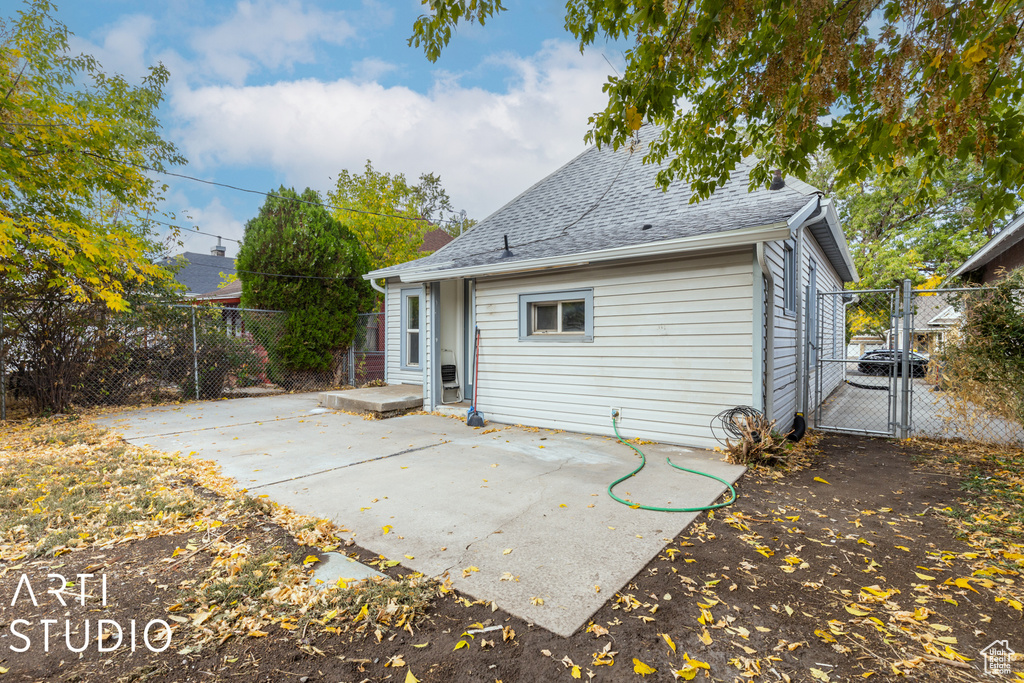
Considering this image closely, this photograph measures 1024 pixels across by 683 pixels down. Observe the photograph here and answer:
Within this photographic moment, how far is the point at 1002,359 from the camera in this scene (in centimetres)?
509

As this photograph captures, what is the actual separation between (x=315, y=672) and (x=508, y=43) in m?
8.53

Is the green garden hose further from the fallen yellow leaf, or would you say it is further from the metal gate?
the fallen yellow leaf

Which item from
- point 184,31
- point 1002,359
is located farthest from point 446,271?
point 184,31

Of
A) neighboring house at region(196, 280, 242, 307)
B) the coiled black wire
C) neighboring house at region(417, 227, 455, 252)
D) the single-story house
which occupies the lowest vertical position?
the coiled black wire

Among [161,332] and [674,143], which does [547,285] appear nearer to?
[674,143]

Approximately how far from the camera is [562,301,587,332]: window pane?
21.3 ft

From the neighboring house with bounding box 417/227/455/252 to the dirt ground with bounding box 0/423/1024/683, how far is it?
19.3 m

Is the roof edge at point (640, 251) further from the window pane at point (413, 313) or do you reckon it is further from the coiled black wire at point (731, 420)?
the window pane at point (413, 313)

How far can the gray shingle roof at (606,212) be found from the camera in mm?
5793

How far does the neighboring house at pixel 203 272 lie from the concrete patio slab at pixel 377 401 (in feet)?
45.9

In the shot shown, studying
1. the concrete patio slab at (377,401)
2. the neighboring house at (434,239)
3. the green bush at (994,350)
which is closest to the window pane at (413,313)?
the concrete patio slab at (377,401)

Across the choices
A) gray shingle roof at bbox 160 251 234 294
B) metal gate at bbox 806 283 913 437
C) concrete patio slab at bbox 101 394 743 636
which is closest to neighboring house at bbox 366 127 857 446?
metal gate at bbox 806 283 913 437

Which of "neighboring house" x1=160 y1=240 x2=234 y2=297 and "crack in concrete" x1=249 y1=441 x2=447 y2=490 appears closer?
"crack in concrete" x1=249 y1=441 x2=447 y2=490

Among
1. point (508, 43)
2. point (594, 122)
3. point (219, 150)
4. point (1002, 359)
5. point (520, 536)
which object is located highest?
point (219, 150)
